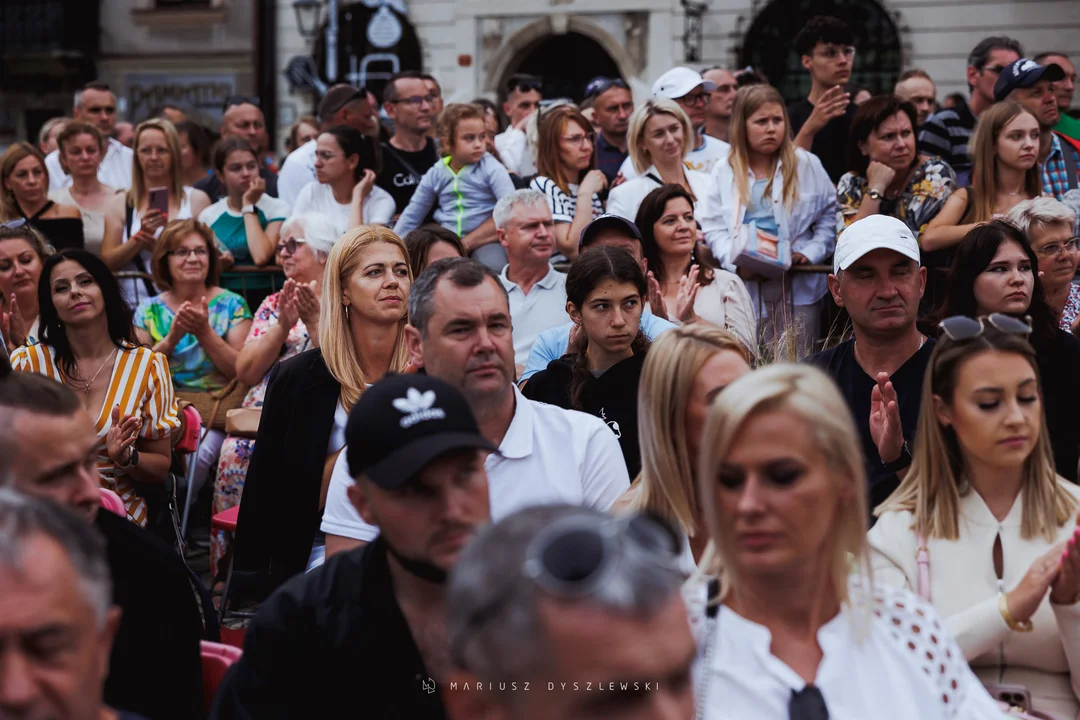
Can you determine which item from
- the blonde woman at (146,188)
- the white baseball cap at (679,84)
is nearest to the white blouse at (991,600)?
the white baseball cap at (679,84)

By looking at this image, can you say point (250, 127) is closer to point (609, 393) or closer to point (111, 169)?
point (111, 169)

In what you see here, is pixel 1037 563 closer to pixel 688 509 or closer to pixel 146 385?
pixel 688 509

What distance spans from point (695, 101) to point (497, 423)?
5379mm

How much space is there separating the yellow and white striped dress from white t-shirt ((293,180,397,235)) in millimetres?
2501

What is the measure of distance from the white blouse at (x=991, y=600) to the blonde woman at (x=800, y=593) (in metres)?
0.62

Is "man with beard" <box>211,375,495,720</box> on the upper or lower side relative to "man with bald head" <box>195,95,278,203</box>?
lower

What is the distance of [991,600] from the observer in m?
3.28

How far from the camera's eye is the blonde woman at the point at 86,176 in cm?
873

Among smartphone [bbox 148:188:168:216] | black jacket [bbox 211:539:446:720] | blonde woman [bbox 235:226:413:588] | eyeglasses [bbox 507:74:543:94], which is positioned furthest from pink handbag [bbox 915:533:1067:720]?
eyeglasses [bbox 507:74:543:94]

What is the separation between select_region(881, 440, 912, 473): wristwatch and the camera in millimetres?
4336

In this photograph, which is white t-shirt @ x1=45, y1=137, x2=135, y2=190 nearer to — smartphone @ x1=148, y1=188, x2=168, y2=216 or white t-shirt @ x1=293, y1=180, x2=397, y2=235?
smartphone @ x1=148, y1=188, x2=168, y2=216

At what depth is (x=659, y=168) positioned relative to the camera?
7.57 m

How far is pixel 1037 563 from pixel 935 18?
16248mm

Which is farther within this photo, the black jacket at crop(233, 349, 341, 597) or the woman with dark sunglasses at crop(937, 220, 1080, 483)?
the woman with dark sunglasses at crop(937, 220, 1080, 483)
